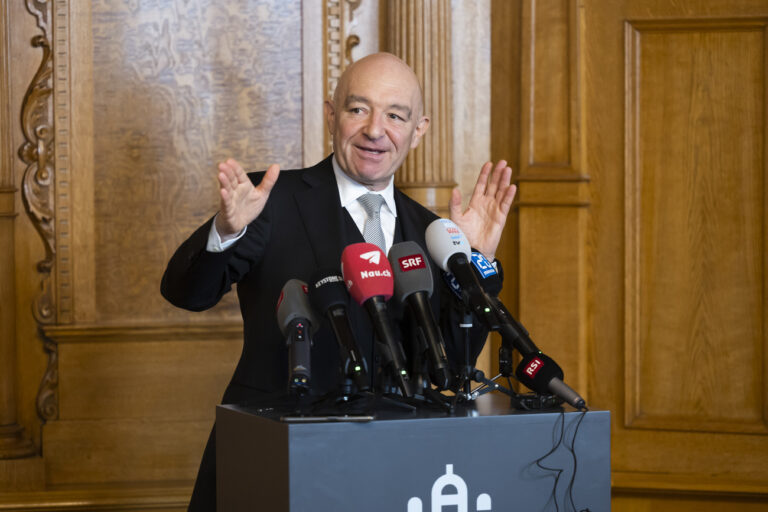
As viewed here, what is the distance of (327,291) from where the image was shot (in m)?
1.54

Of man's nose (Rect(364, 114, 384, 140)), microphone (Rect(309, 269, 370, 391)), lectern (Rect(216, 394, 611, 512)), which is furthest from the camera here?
man's nose (Rect(364, 114, 384, 140))

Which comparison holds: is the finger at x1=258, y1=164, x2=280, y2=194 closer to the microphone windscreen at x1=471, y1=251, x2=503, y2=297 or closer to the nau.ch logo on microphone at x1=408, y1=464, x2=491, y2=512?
the microphone windscreen at x1=471, y1=251, x2=503, y2=297

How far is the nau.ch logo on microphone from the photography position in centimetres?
143

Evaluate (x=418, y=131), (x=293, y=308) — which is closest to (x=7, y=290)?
(x=418, y=131)

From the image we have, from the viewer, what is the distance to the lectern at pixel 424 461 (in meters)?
1.37

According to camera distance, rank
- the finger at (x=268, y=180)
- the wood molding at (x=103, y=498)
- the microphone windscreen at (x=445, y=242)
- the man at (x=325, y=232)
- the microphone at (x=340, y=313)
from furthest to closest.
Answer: the wood molding at (x=103, y=498)
the man at (x=325, y=232)
the finger at (x=268, y=180)
the microphone windscreen at (x=445, y=242)
the microphone at (x=340, y=313)

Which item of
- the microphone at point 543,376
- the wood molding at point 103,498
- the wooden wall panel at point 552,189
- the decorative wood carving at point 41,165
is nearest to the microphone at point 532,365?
the microphone at point 543,376

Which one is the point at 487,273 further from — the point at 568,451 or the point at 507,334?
the point at 568,451

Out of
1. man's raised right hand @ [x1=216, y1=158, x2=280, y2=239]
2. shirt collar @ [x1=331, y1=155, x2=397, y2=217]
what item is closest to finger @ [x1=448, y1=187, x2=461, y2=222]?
shirt collar @ [x1=331, y1=155, x2=397, y2=217]

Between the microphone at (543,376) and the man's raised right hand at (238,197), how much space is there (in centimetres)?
60

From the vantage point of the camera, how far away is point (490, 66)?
3717mm

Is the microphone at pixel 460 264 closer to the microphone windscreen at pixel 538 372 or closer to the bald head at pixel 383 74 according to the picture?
the microphone windscreen at pixel 538 372

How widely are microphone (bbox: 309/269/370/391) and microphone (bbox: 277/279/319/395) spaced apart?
24 millimetres

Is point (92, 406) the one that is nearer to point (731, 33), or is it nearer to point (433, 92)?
point (433, 92)
